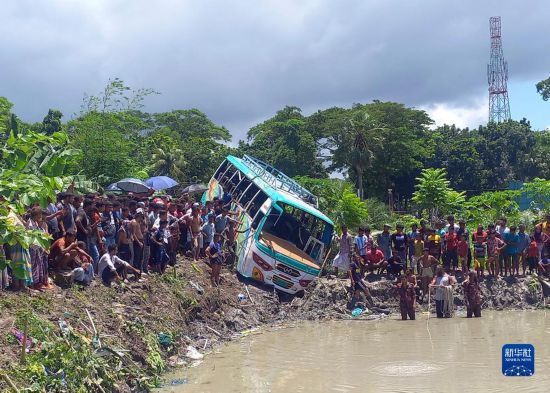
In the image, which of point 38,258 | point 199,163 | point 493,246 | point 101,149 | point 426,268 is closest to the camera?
point 38,258

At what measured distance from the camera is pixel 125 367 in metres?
10.6

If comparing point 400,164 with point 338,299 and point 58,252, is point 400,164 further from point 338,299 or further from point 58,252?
point 58,252

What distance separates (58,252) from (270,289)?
23.6ft

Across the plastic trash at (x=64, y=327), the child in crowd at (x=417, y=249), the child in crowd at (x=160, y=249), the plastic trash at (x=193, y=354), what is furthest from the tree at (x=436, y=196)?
the plastic trash at (x=64, y=327)

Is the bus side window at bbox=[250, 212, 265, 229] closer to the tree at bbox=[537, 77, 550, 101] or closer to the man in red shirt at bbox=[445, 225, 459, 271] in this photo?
the man in red shirt at bbox=[445, 225, 459, 271]

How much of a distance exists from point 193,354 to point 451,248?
8.79 metres

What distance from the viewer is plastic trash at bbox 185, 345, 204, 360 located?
1298cm

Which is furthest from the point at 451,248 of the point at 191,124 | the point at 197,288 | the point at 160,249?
the point at 191,124

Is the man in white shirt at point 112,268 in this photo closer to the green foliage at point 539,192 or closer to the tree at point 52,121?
the green foliage at point 539,192

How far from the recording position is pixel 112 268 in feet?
43.2

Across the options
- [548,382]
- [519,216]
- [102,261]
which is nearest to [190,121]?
[519,216]

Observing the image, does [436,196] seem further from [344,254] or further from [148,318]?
[148,318]

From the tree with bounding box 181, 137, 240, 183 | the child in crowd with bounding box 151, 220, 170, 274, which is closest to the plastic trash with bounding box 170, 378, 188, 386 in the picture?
the child in crowd with bounding box 151, 220, 170, 274

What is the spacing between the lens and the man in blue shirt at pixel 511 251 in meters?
18.9
